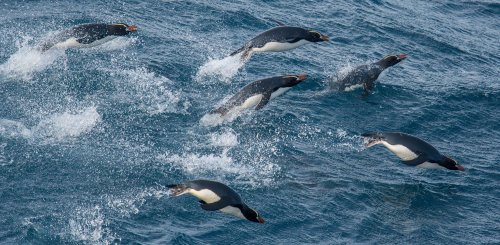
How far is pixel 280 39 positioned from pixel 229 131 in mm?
4398

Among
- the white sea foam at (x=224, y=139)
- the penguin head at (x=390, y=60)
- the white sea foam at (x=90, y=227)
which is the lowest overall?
the white sea foam at (x=90, y=227)

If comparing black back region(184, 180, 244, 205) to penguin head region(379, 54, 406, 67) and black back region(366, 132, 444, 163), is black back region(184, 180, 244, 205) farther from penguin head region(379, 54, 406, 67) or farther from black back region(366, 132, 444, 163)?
penguin head region(379, 54, 406, 67)

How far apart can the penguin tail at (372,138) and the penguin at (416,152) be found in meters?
0.20

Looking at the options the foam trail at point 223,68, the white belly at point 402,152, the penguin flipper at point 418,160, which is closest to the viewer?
the penguin flipper at point 418,160

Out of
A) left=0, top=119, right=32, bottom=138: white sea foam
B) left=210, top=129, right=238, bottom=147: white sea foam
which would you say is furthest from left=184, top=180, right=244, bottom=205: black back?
left=0, top=119, right=32, bottom=138: white sea foam

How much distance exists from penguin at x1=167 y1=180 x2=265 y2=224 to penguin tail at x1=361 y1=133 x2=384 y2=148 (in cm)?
563

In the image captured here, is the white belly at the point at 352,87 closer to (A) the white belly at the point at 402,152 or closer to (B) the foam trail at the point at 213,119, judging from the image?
(B) the foam trail at the point at 213,119

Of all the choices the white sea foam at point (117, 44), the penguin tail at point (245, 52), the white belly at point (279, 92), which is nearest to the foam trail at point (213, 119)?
the white belly at point (279, 92)

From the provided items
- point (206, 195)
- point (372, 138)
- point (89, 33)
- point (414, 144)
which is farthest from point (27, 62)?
point (414, 144)

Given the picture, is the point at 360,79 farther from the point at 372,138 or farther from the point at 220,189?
the point at 220,189

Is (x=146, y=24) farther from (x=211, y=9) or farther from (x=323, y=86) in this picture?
(x=323, y=86)

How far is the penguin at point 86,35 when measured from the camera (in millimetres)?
26688

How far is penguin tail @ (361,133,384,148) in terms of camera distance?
22.7 meters

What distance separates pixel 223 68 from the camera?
27.9 meters
